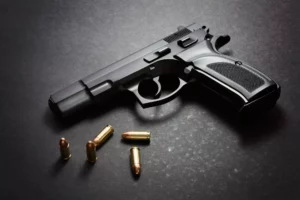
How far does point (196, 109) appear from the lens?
2898 millimetres

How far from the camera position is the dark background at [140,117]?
2527 millimetres

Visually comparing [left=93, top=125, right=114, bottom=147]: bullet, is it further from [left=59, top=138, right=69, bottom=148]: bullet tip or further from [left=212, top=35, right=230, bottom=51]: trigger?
[left=212, top=35, right=230, bottom=51]: trigger

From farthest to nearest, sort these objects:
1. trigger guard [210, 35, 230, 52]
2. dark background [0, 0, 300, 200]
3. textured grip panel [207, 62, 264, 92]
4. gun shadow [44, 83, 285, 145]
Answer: trigger guard [210, 35, 230, 52]
gun shadow [44, 83, 285, 145]
textured grip panel [207, 62, 264, 92]
dark background [0, 0, 300, 200]

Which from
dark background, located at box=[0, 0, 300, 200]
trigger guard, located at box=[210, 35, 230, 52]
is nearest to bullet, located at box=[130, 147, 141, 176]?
dark background, located at box=[0, 0, 300, 200]

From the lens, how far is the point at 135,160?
2.59 m

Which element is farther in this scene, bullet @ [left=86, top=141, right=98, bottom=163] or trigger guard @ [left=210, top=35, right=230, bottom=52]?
trigger guard @ [left=210, top=35, right=230, bottom=52]

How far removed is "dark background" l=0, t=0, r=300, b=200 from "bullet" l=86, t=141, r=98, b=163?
40 mm

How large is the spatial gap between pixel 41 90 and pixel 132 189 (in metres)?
1.02

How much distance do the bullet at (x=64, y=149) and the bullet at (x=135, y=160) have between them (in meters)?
0.37

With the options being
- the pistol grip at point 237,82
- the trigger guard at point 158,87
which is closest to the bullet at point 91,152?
the trigger guard at point 158,87

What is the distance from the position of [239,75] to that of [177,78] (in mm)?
487

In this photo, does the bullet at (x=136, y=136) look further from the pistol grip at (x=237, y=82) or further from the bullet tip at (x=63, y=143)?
the pistol grip at (x=237, y=82)

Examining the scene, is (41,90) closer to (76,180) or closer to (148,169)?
(76,180)

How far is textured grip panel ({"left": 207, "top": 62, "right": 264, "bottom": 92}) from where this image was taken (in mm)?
2650
